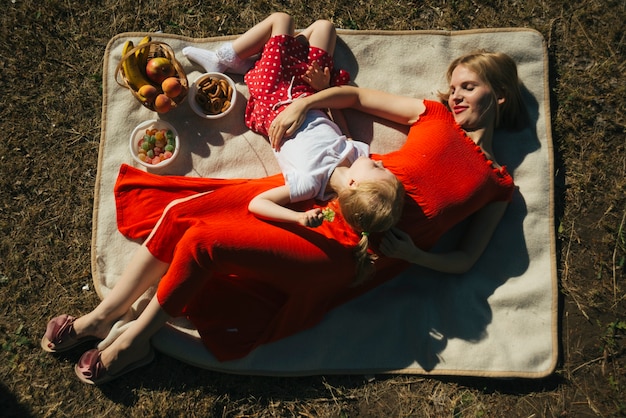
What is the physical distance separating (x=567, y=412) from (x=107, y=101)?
151 inches

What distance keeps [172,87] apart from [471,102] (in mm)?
1971

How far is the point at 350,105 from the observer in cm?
366

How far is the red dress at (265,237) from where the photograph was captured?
114 inches

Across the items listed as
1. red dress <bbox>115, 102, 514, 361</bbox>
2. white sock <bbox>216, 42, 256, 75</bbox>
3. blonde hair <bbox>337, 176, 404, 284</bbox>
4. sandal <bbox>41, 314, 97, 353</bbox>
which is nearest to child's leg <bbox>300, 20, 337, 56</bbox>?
white sock <bbox>216, 42, 256, 75</bbox>

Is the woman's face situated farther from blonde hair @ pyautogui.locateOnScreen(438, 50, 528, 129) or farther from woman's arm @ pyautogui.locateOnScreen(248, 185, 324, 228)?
woman's arm @ pyautogui.locateOnScreen(248, 185, 324, 228)

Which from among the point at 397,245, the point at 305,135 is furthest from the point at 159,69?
the point at 397,245

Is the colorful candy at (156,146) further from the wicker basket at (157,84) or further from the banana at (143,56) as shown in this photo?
the banana at (143,56)

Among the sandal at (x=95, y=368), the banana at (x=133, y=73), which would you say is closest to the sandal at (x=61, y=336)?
the sandal at (x=95, y=368)

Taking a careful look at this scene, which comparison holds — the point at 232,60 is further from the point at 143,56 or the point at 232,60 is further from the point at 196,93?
the point at 143,56

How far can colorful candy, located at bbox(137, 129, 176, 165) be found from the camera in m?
3.66

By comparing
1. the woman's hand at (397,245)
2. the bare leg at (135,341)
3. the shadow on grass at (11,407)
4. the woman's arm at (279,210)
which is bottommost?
the shadow on grass at (11,407)

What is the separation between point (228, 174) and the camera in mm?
3748

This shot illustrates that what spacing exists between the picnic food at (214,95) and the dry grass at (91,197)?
1.65 feet

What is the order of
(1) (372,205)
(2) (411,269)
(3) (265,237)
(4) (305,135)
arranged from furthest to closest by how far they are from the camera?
(2) (411,269) → (4) (305,135) → (3) (265,237) → (1) (372,205)
